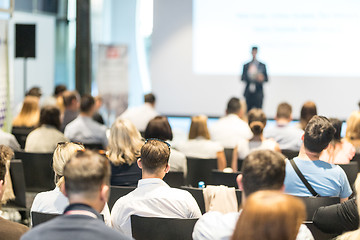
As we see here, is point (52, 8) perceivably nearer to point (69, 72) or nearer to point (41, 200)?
point (69, 72)

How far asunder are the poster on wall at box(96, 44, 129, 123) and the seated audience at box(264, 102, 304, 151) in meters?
6.39

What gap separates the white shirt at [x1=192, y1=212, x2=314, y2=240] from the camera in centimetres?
227

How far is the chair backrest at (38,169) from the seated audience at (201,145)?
135 centimetres

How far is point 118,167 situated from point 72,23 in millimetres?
10712

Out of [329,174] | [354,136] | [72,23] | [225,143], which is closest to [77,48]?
[72,23]

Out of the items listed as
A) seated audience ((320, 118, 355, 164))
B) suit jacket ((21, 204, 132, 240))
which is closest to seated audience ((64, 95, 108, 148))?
seated audience ((320, 118, 355, 164))

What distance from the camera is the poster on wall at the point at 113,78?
1240cm

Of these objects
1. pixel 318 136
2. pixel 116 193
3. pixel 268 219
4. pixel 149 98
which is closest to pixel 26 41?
pixel 149 98

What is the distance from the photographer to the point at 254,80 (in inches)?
462

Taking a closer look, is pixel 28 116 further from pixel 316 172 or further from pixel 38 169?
pixel 316 172

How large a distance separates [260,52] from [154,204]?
Answer: 9.70 m

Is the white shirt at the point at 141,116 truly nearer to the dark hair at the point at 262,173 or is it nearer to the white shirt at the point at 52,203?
the white shirt at the point at 52,203

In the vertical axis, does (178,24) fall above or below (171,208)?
above

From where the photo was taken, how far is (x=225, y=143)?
693 centimetres
